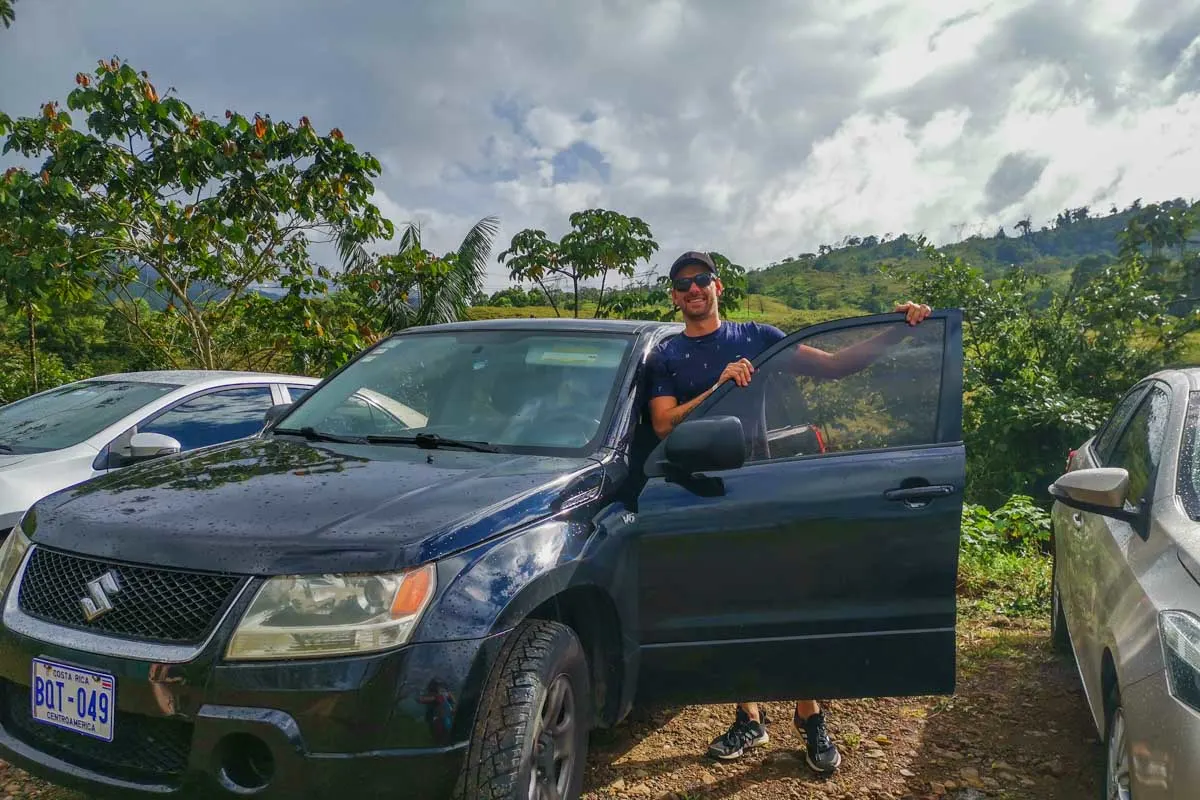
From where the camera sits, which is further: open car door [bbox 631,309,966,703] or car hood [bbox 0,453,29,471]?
car hood [bbox 0,453,29,471]

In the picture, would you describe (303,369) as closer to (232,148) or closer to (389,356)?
(232,148)

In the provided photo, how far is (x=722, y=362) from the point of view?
11.1 ft

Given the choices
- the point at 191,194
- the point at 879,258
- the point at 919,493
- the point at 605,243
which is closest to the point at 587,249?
the point at 605,243

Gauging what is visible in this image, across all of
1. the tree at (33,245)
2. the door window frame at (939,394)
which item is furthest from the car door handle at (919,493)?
the tree at (33,245)

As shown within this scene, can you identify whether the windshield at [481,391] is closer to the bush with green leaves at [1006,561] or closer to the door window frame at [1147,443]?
the door window frame at [1147,443]

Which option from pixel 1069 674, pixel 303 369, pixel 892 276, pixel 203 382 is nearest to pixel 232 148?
pixel 303 369

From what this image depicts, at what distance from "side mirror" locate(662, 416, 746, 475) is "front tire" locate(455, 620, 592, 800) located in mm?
635

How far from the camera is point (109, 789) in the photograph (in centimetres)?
203

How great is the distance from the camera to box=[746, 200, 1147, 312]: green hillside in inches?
2633

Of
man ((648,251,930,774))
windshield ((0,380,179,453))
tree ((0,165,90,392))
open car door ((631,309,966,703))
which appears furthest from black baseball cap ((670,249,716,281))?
tree ((0,165,90,392))

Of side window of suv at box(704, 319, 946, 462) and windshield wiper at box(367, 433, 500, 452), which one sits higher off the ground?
side window of suv at box(704, 319, 946, 462)

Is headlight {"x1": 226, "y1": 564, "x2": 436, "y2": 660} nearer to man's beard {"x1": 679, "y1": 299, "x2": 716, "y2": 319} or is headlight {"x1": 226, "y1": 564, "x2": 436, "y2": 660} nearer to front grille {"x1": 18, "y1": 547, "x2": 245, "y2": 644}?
front grille {"x1": 18, "y1": 547, "x2": 245, "y2": 644}

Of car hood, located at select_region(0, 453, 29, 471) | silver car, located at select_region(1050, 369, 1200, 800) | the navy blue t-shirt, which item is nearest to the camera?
silver car, located at select_region(1050, 369, 1200, 800)

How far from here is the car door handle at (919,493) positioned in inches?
109
